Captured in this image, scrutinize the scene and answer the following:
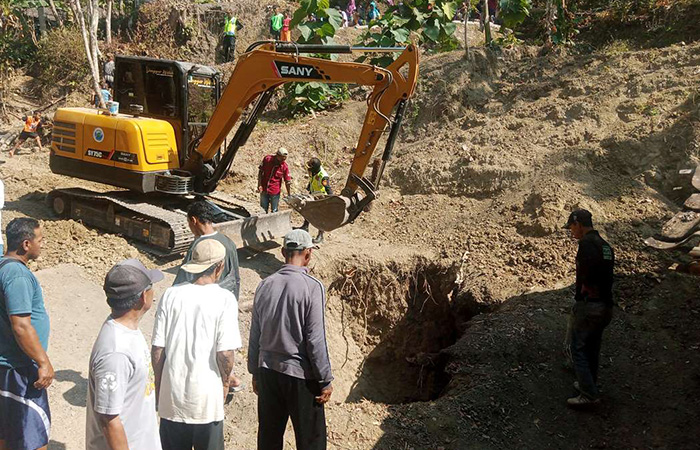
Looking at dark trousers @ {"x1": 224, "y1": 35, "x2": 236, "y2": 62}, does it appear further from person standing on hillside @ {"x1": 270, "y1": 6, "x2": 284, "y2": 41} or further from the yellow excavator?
the yellow excavator

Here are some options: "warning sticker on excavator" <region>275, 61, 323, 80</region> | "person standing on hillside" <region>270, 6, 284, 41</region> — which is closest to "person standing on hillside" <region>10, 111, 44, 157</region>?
"person standing on hillside" <region>270, 6, 284, 41</region>

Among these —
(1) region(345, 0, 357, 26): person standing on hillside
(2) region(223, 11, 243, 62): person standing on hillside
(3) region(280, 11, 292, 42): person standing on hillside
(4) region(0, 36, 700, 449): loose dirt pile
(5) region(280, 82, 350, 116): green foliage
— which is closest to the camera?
(4) region(0, 36, 700, 449): loose dirt pile

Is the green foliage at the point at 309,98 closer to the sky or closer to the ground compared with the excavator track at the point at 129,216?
closer to the sky

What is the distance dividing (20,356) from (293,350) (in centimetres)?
171

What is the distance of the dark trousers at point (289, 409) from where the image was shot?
413cm

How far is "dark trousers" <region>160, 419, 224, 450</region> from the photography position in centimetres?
357

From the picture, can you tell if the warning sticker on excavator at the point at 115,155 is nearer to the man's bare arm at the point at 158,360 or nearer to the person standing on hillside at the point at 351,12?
the man's bare arm at the point at 158,360

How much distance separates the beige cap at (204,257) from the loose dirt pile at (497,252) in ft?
7.34

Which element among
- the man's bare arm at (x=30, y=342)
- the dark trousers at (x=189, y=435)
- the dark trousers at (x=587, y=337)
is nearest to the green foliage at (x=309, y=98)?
the dark trousers at (x=587, y=337)

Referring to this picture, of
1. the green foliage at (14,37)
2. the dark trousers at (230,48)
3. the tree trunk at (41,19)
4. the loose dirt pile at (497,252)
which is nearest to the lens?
the loose dirt pile at (497,252)

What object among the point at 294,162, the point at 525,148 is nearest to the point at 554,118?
the point at 525,148

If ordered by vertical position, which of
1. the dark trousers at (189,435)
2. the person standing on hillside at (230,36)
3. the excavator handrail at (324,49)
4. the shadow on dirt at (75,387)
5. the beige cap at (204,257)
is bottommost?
the shadow on dirt at (75,387)

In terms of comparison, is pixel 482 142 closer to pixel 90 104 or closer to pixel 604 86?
pixel 604 86

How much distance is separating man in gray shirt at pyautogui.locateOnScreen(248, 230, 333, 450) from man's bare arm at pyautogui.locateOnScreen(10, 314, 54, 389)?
130 cm
